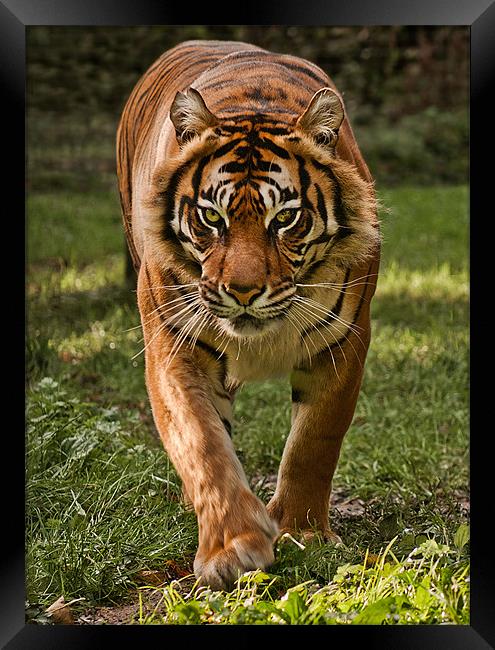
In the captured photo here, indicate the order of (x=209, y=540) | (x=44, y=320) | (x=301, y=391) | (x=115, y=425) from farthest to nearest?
(x=44, y=320) → (x=115, y=425) → (x=301, y=391) → (x=209, y=540)

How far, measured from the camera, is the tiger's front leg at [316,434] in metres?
3.52

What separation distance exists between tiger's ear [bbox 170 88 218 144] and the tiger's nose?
21.8 inches

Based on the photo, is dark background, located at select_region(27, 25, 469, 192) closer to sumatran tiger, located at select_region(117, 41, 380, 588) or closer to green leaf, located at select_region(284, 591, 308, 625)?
sumatran tiger, located at select_region(117, 41, 380, 588)

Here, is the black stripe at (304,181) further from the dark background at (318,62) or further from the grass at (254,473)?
the dark background at (318,62)

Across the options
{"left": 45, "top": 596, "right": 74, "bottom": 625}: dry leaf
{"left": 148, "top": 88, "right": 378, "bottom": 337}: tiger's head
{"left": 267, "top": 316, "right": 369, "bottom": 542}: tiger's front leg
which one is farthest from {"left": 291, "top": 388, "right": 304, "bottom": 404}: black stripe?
{"left": 45, "top": 596, "right": 74, "bottom": 625}: dry leaf

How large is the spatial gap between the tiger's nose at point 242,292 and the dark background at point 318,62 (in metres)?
6.97

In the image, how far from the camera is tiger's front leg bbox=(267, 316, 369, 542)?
3523 mm

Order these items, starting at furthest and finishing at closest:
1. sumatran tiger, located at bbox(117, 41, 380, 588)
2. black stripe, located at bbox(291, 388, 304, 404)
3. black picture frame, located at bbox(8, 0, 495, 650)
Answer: black stripe, located at bbox(291, 388, 304, 404) < sumatran tiger, located at bbox(117, 41, 380, 588) < black picture frame, located at bbox(8, 0, 495, 650)

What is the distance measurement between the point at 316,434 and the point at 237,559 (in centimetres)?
68
